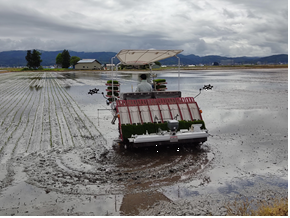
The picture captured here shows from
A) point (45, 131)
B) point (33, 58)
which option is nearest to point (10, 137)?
point (45, 131)

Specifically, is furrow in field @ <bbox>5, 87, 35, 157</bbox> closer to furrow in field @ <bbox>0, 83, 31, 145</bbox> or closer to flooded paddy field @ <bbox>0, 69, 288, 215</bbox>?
flooded paddy field @ <bbox>0, 69, 288, 215</bbox>

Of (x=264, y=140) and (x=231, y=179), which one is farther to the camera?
(x=264, y=140)

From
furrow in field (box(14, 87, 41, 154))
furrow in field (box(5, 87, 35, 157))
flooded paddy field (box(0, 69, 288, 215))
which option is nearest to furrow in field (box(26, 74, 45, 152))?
flooded paddy field (box(0, 69, 288, 215))

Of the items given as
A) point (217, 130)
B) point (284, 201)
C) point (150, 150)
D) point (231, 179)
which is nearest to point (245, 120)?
point (217, 130)

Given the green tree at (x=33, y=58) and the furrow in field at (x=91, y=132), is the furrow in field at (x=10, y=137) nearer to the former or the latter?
the furrow in field at (x=91, y=132)

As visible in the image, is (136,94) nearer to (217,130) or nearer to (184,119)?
(184,119)

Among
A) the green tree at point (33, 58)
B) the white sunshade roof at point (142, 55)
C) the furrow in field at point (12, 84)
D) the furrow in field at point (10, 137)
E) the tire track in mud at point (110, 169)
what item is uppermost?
the green tree at point (33, 58)

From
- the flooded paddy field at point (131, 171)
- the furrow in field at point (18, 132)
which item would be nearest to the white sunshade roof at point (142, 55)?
the flooded paddy field at point (131, 171)

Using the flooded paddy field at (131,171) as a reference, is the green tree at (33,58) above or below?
above

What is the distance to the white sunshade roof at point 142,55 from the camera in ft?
38.3

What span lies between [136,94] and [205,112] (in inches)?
298

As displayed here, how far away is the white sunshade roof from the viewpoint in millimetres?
11673

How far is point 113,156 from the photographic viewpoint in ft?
32.4

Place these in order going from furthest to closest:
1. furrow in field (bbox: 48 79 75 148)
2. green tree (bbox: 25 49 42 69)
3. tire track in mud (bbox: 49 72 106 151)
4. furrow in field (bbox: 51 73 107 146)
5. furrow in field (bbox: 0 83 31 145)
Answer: green tree (bbox: 25 49 42 69) < furrow in field (bbox: 0 83 31 145) < furrow in field (bbox: 51 73 107 146) < tire track in mud (bbox: 49 72 106 151) < furrow in field (bbox: 48 79 75 148)
